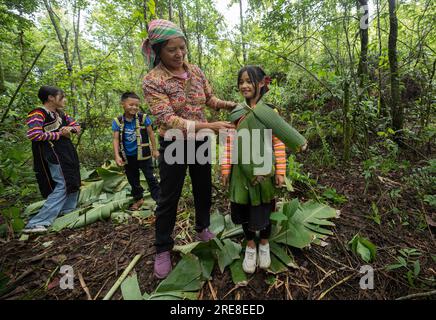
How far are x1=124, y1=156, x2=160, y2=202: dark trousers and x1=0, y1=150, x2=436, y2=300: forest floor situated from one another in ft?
1.78

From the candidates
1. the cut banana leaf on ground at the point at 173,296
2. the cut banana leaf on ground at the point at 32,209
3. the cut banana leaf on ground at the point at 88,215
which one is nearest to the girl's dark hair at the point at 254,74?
the cut banana leaf on ground at the point at 173,296

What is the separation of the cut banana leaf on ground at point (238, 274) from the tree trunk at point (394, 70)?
3565 mm

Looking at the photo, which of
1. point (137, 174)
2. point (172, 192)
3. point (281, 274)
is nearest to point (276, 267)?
point (281, 274)

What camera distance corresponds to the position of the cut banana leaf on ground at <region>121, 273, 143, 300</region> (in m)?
1.70

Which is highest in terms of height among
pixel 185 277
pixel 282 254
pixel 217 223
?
pixel 217 223

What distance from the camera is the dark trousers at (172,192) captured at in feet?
5.85

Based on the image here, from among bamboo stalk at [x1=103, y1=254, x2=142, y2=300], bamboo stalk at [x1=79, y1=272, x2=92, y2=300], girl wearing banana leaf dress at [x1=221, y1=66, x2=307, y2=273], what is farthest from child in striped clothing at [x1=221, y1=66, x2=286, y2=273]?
bamboo stalk at [x1=79, y1=272, x2=92, y2=300]

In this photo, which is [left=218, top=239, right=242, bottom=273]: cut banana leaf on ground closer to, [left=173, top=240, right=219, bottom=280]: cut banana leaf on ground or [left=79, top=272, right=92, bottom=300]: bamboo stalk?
[left=173, top=240, right=219, bottom=280]: cut banana leaf on ground

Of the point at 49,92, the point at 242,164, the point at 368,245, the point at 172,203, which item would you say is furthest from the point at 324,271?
the point at 49,92

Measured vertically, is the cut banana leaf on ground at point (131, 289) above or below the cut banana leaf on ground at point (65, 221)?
below

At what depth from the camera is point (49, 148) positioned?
2.89 m

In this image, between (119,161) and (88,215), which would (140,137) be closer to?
(119,161)

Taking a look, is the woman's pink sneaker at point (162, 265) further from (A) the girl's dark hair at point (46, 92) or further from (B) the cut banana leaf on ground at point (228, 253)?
(A) the girl's dark hair at point (46, 92)

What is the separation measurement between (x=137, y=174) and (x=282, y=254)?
7.71ft
